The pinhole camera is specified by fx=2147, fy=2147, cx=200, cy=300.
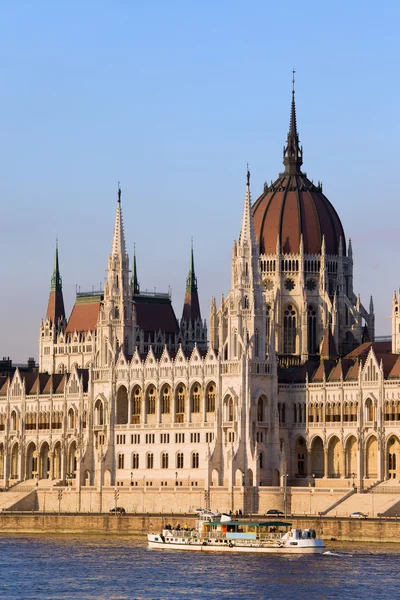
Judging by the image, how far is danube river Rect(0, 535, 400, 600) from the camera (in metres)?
148

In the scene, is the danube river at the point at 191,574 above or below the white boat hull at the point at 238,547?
below

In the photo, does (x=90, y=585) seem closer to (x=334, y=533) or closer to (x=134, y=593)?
(x=134, y=593)

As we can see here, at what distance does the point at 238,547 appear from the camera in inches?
6934

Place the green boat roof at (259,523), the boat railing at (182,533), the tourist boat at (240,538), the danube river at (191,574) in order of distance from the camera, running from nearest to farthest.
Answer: the danube river at (191,574)
the tourist boat at (240,538)
the green boat roof at (259,523)
the boat railing at (182,533)

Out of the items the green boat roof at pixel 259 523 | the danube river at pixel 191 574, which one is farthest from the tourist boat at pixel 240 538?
the danube river at pixel 191 574

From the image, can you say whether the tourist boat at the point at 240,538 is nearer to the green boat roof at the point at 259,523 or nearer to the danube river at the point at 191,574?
the green boat roof at the point at 259,523

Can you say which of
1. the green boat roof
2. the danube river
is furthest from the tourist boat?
the danube river

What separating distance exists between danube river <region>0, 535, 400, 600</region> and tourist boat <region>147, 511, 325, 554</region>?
1.12 m

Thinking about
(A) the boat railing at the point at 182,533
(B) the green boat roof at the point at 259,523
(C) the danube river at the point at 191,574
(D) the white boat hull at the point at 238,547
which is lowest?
(C) the danube river at the point at 191,574

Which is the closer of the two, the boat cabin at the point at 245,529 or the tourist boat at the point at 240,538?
the tourist boat at the point at 240,538

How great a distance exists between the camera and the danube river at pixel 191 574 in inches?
5846

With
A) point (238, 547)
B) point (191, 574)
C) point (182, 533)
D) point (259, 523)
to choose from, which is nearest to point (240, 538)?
point (238, 547)

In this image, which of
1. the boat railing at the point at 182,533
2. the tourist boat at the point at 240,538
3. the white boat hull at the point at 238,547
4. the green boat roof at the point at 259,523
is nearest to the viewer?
the white boat hull at the point at 238,547

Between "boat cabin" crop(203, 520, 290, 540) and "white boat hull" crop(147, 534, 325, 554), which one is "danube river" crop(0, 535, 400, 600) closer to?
"white boat hull" crop(147, 534, 325, 554)
